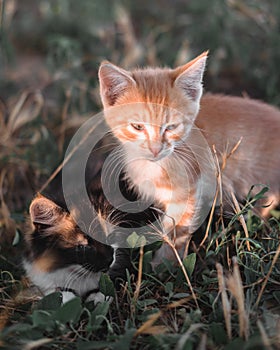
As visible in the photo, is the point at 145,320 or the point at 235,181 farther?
the point at 235,181

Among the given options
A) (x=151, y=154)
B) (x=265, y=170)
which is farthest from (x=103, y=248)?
(x=265, y=170)

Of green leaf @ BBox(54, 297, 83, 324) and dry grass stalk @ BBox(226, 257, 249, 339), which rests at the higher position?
dry grass stalk @ BBox(226, 257, 249, 339)

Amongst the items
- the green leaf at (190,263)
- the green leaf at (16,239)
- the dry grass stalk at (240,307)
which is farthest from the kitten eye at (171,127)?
the green leaf at (16,239)

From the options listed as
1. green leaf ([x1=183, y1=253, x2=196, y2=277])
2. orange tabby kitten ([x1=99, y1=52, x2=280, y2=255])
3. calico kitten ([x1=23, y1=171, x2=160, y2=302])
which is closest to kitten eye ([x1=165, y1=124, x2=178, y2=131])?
orange tabby kitten ([x1=99, y1=52, x2=280, y2=255])

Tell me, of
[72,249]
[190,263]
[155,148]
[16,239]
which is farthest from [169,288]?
[16,239]

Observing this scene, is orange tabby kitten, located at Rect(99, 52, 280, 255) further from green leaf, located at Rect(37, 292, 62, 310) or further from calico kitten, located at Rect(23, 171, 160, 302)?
green leaf, located at Rect(37, 292, 62, 310)

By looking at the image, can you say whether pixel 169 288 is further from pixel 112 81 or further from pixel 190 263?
pixel 112 81

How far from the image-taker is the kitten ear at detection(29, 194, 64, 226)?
1359 mm

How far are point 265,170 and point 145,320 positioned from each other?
0.77 metres

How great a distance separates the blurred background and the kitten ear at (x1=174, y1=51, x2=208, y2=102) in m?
0.79

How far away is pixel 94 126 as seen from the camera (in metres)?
1.87

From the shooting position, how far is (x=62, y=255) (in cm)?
146

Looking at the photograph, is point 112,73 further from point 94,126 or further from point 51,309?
point 51,309

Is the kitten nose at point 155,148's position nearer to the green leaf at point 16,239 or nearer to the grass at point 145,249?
the grass at point 145,249
